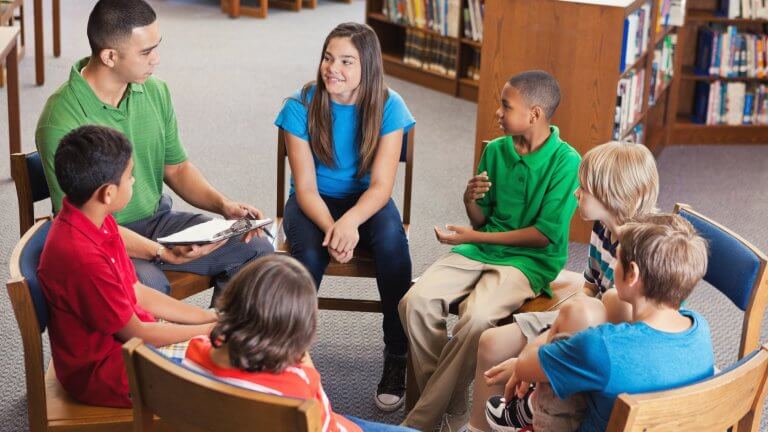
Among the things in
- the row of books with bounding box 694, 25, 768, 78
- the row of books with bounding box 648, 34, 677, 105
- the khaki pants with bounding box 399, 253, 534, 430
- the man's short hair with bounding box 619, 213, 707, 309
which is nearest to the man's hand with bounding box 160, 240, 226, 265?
the khaki pants with bounding box 399, 253, 534, 430

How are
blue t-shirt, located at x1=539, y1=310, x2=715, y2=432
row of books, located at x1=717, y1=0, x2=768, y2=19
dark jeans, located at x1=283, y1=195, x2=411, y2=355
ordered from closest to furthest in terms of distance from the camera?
blue t-shirt, located at x1=539, y1=310, x2=715, y2=432
dark jeans, located at x1=283, y1=195, x2=411, y2=355
row of books, located at x1=717, y1=0, x2=768, y2=19

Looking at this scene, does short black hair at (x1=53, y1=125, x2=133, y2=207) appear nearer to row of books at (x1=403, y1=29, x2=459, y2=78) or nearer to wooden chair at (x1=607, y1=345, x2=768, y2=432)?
wooden chair at (x1=607, y1=345, x2=768, y2=432)

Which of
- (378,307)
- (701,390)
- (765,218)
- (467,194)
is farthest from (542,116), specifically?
(765,218)

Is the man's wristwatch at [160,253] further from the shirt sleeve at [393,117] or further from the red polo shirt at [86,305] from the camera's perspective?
the shirt sleeve at [393,117]

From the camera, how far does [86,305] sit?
1924mm

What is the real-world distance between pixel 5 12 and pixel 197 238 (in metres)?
2.84

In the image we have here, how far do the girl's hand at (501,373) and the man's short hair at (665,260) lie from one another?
426 millimetres

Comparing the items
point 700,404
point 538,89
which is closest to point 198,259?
point 538,89

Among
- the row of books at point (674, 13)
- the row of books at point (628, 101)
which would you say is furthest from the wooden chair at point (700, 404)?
the row of books at point (674, 13)

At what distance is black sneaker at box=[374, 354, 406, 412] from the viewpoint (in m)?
2.73

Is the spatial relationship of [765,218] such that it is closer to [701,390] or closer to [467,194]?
[467,194]

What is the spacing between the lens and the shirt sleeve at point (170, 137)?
2.75 metres

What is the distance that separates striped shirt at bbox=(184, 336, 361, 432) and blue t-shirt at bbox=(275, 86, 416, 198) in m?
1.17

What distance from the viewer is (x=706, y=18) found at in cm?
500
